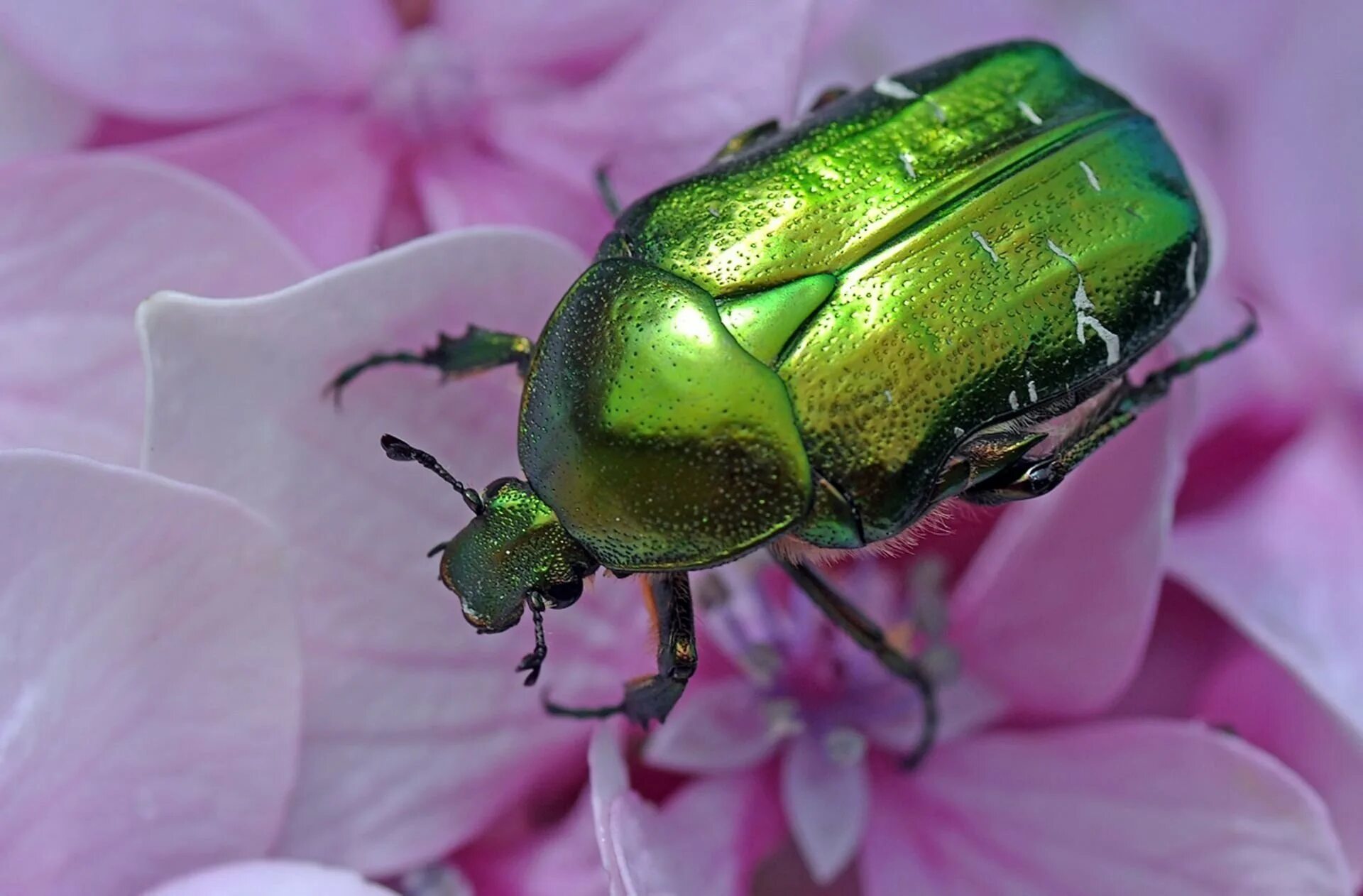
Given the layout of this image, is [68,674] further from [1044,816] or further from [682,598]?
[1044,816]

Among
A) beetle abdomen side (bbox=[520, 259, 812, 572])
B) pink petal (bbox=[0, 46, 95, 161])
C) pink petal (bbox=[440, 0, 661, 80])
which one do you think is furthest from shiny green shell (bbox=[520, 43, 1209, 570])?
pink petal (bbox=[0, 46, 95, 161])

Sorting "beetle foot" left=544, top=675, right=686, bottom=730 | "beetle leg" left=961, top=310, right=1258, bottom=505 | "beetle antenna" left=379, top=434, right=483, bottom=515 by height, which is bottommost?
"beetle foot" left=544, top=675, right=686, bottom=730

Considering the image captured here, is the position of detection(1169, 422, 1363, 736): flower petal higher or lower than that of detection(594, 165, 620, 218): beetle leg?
lower

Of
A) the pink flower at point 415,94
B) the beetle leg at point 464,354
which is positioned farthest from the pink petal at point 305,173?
the beetle leg at point 464,354

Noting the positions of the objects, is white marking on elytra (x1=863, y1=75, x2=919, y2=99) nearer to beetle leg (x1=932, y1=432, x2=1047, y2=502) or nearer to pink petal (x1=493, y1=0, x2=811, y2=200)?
pink petal (x1=493, y1=0, x2=811, y2=200)

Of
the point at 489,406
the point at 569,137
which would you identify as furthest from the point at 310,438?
the point at 569,137

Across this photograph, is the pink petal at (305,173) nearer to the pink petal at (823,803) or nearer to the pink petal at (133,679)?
the pink petal at (133,679)
